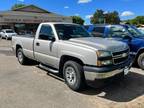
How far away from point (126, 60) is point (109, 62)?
0.93 meters

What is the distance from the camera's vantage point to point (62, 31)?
6688mm

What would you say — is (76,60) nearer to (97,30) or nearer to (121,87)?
(121,87)

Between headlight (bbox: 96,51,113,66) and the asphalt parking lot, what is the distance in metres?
0.90

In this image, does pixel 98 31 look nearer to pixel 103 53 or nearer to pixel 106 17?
pixel 103 53

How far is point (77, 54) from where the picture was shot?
5.52 meters

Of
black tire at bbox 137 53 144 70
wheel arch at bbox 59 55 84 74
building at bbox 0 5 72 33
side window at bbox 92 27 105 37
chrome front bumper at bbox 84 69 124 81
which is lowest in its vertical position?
black tire at bbox 137 53 144 70

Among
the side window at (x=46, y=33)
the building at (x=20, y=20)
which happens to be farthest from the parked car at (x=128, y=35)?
the building at (x=20, y=20)

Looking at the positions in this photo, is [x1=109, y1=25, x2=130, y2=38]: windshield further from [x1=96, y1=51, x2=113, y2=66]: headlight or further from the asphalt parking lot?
[x1=96, y1=51, x2=113, y2=66]: headlight

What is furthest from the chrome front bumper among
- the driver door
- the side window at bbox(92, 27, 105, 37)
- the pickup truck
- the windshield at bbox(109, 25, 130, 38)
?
the side window at bbox(92, 27, 105, 37)

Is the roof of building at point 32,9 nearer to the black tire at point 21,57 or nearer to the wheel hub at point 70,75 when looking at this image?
the black tire at point 21,57

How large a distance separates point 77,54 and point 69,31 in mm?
1520

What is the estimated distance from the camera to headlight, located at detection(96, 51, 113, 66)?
5.18m

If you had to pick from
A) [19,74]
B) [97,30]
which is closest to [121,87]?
[19,74]

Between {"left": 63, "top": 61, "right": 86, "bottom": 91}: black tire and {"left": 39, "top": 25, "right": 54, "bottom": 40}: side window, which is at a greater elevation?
{"left": 39, "top": 25, "right": 54, "bottom": 40}: side window
